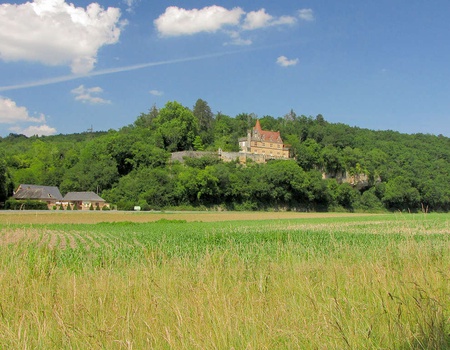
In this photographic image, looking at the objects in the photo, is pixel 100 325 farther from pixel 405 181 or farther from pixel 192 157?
pixel 405 181

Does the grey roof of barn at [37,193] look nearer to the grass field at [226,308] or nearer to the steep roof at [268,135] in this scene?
the steep roof at [268,135]

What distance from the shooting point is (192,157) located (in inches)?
3644

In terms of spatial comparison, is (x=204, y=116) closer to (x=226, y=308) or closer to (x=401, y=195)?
(x=401, y=195)

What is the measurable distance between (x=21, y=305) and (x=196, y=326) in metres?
2.52

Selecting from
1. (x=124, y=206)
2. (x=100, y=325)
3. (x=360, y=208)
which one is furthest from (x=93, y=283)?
(x=360, y=208)

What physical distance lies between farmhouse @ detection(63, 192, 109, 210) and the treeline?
2607 millimetres

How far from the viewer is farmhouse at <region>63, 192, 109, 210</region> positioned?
8012cm

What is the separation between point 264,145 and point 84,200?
51759mm

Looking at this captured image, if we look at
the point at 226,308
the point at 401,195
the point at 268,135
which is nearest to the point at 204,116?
the point at 268,135

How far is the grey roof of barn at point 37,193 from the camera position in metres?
80.9

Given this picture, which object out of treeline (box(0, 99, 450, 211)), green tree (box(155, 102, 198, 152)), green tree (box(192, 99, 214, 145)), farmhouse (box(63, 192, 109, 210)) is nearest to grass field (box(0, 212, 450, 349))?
treeline (box(0, 99, 450, 211))

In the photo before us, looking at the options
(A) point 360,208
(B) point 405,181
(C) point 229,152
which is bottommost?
(A) point 360,208

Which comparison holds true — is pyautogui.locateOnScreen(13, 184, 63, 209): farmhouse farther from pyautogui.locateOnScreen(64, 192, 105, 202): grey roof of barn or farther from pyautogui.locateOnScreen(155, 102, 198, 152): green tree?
pyautogui.locateOnScreen(155, 102, 198, 152): green tree

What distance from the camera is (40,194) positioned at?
81250 mm
